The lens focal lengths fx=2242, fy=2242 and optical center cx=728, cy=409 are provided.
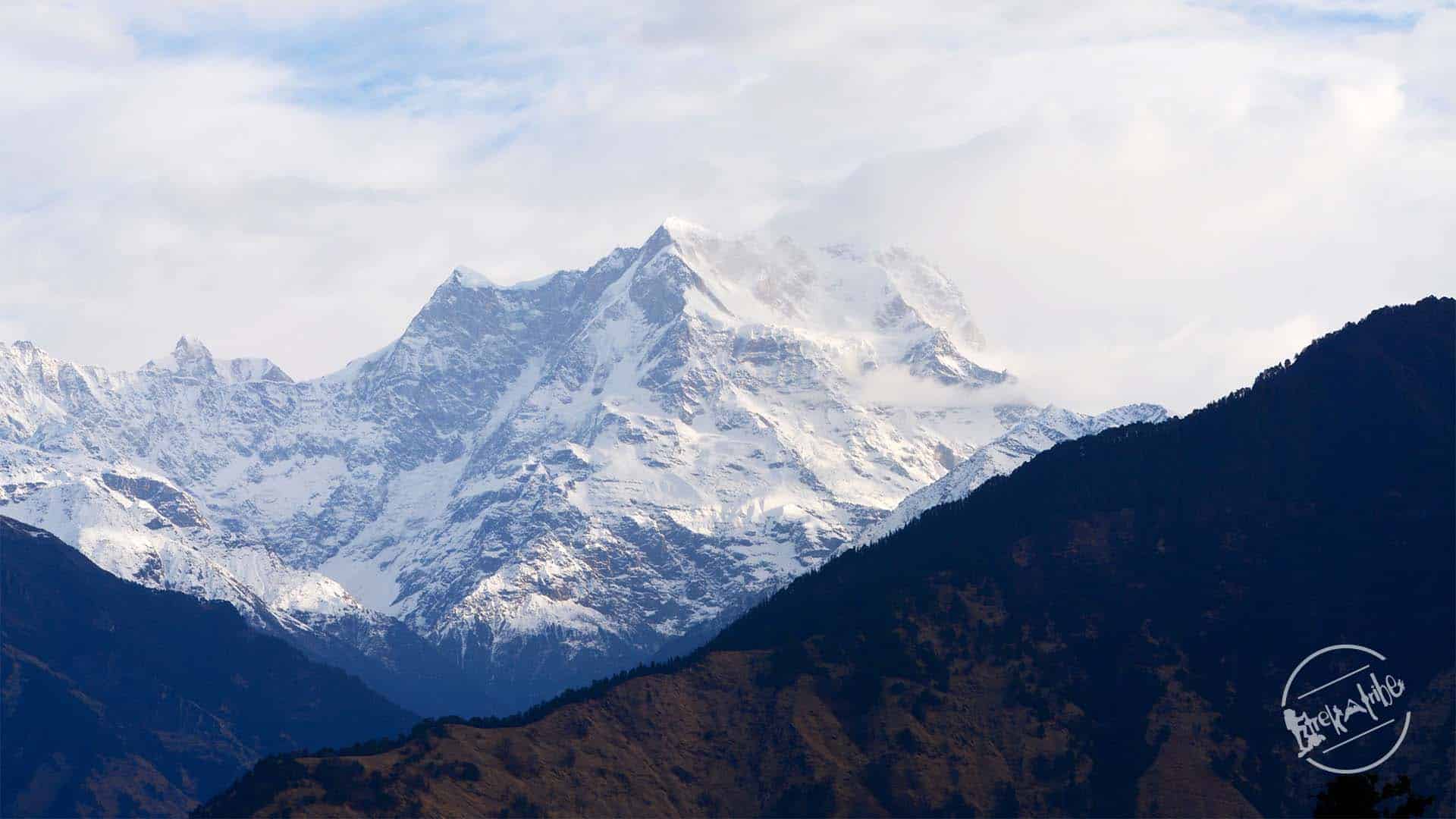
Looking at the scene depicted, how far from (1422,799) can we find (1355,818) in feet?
18.8

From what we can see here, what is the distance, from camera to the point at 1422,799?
120750 millimetres

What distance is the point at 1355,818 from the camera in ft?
385
